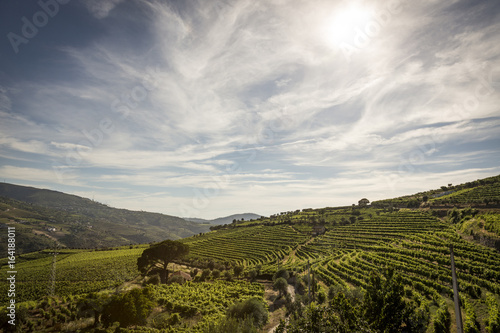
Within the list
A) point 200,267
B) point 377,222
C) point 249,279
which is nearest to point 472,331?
point 249,279

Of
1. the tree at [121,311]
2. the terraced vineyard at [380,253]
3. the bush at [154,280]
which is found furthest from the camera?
the bush at [154,280]

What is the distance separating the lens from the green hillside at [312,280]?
29.6 meters

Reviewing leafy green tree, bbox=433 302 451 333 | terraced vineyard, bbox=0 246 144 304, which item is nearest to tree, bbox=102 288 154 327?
terraced vineyard, bbox=0 246 144 304

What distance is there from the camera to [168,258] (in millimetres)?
60094

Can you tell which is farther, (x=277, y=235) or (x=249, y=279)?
(x=277, y=235)

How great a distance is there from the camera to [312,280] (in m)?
47.2

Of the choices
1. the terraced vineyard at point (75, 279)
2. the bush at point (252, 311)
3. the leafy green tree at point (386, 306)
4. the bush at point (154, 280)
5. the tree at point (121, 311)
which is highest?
the leafy green tree at point (386, 306)

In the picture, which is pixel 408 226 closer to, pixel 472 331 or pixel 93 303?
pixel 472 331

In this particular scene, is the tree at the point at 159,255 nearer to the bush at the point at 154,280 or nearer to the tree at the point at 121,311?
the bush at the point at 154,280

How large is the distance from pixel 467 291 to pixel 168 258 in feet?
188

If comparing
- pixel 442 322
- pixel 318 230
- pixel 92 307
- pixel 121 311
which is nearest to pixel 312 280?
pixel 442 322

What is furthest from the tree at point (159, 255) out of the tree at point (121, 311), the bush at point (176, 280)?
the tree at point (121, 311)

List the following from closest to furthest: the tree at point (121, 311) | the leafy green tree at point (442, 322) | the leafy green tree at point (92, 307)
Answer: the leafy green tree at point (442, 322)
the tree at point (121, 311)
the leafy green tree at point (92, 307)

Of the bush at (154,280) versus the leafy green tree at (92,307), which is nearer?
the leafy green tree at (92,307)
